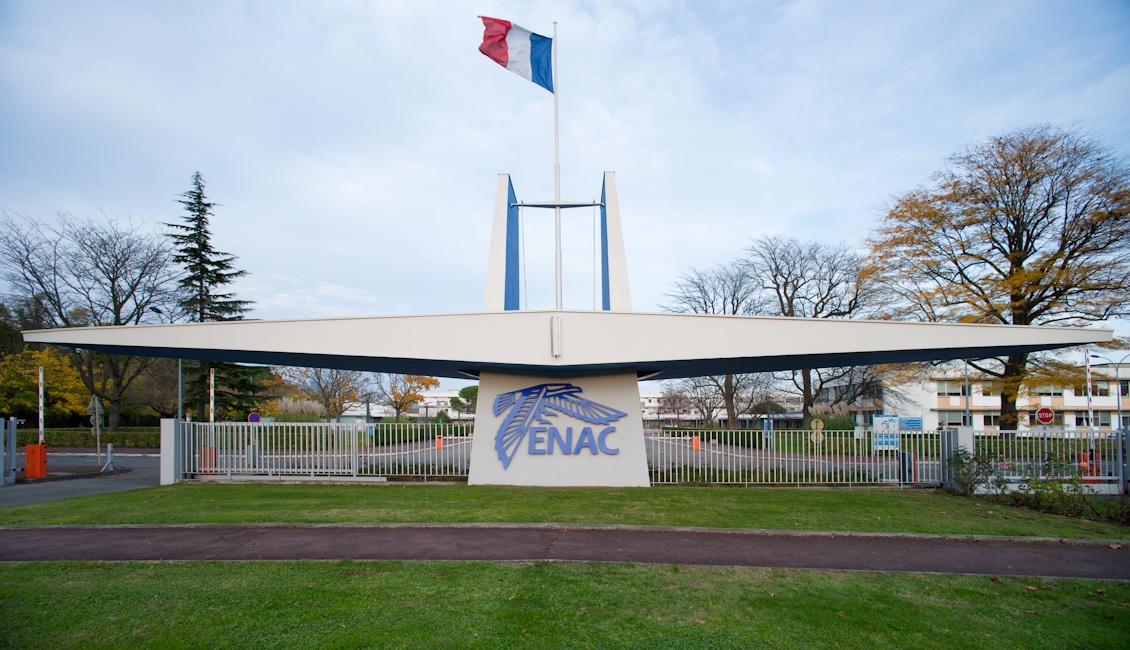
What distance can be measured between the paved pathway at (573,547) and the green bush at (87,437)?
1220 inches

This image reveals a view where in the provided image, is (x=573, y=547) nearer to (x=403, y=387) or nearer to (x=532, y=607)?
(x=532, y=607)

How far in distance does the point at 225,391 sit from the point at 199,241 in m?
8.00

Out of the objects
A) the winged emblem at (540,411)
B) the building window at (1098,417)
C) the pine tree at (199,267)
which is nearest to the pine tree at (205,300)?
the pine tree at (199,267)

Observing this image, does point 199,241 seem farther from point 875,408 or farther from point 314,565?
point 875,408

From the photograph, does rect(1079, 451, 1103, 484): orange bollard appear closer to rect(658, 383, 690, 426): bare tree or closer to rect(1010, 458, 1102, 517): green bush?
rect(1010, 458, 1102, 517): green bush

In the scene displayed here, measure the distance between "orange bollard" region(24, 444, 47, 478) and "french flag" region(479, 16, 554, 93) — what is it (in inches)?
714

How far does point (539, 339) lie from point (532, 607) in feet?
30.7

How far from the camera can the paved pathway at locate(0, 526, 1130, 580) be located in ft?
28.5

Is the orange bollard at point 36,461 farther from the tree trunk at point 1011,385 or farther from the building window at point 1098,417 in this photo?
the building window at point 1098,417

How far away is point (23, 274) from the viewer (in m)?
32.3

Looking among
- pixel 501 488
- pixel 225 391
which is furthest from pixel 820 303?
pixel 225 391

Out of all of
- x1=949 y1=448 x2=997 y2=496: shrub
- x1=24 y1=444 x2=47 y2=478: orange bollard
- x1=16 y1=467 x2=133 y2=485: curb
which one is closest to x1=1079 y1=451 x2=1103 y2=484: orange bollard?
x1=949 y1=448 x2=997 y2=496: shrub

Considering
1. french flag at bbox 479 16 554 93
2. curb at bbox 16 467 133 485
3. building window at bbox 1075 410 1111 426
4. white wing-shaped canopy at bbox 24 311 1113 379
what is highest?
french flag at bbox 479 16 554 93

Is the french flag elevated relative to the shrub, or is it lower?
elevated
